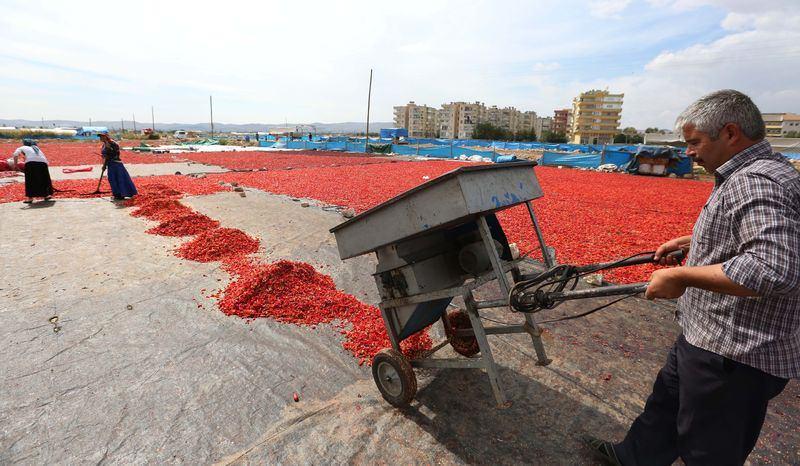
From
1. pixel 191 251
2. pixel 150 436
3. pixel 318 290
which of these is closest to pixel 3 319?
pixel 191 251

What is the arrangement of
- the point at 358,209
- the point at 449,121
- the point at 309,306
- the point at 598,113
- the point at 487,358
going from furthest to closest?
1. the point at 449,121
2. the point at 598,113
3. the point at 358,209
4. the point at 309,306
5. the point at 487,358

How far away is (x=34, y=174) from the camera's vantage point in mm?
10094

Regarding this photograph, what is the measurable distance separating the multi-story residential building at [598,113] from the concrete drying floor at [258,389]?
122362 mm

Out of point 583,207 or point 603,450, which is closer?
point 603,450

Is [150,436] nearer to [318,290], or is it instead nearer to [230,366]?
[230,366]

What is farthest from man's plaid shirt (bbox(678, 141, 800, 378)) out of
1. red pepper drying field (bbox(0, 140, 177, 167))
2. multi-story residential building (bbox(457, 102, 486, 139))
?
multi-story residential building (bbox(457, 102, 486, 139))

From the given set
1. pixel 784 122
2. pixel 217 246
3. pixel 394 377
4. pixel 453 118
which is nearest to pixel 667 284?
pixel 394 377

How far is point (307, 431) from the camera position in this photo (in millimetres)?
2891

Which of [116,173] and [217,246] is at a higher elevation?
[116,173]

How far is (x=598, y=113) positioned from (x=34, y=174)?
130696 millimetres

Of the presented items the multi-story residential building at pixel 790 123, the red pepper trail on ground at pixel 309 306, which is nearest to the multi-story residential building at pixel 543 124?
the multi-story residential building at pixel 790 123

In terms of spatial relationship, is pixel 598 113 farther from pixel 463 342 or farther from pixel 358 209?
pixel 463 342

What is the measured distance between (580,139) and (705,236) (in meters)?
119

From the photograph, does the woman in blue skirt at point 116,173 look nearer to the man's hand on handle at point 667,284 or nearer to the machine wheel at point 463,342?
the machine wheel at point 463,342
